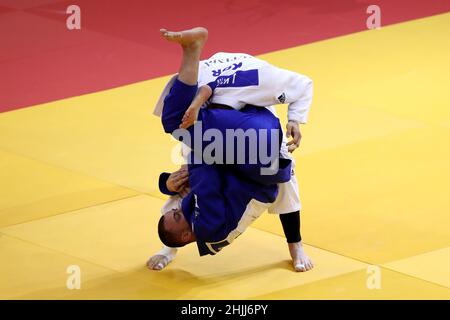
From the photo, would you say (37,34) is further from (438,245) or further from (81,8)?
(438,245)

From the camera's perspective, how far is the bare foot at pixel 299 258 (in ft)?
21.8

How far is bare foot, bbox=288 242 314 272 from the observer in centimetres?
664

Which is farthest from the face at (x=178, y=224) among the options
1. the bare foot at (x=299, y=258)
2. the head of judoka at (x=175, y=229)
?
the bare foot at (x=299, y=258)

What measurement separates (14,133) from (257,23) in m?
3.39

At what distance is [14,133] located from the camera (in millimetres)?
8938

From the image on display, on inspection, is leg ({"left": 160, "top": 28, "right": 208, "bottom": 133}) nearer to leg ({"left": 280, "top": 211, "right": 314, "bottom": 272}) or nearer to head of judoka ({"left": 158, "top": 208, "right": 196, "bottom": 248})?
head of judoka ({"left": 158, "top": 208, "right": 196, "bottom": 248})

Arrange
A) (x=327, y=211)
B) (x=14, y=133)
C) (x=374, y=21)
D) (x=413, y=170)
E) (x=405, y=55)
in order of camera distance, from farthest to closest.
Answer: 1. (x=374, y=21)
2. (x=405, y=55)
3. (x=14, y=133)
4. (x=413, y=170)
5. (x=327, y=211)

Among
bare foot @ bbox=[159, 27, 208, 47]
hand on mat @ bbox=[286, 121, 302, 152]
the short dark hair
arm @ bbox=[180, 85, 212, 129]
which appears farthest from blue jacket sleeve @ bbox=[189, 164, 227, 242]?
bare foot @ bbox=[159, 27, 208, 47]

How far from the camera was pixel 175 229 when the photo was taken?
255 inches

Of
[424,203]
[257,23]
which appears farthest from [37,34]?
[424,203]

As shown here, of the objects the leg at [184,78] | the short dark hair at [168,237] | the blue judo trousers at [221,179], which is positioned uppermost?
→ the leg at [184,78]

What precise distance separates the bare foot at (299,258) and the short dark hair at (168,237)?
0.65 meters

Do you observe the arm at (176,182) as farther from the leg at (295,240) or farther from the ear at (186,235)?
the leg at (295,240)

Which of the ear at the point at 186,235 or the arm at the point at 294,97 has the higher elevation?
the arm at the point at 294,97
